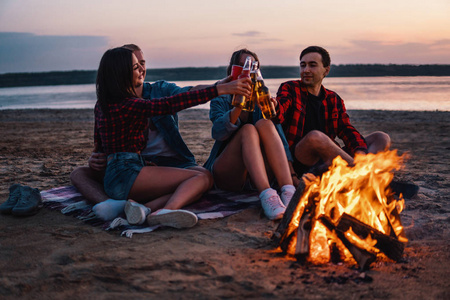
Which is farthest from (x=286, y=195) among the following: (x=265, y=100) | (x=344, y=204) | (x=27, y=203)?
(x=27, y=203)

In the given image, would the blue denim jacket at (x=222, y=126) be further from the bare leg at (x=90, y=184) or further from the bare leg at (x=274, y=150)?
the bare leg at (x=90, y=184)

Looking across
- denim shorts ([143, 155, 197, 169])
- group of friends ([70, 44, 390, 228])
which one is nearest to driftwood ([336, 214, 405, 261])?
group of friends ([70, 44, 390, 228])

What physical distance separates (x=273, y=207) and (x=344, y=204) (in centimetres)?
83

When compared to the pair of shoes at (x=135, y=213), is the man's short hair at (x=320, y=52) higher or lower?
higher

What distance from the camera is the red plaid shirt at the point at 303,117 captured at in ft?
13.9

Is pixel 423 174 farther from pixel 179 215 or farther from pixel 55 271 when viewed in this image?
pixel 55 271

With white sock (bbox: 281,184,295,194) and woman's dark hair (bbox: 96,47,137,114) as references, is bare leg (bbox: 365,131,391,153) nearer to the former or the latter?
white sock (bbox: 281,184,295,194)

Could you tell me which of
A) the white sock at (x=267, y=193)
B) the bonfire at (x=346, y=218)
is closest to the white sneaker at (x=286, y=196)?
the white sock at (x=267, y=193)

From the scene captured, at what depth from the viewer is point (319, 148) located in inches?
155

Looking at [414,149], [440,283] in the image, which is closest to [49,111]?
[414,149]

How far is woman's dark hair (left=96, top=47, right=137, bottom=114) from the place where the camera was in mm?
3381

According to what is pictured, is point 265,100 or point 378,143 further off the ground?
point 265,100

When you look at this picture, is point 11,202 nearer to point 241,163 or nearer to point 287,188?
point 241,163

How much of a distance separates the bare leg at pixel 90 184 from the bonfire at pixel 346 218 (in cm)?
188
